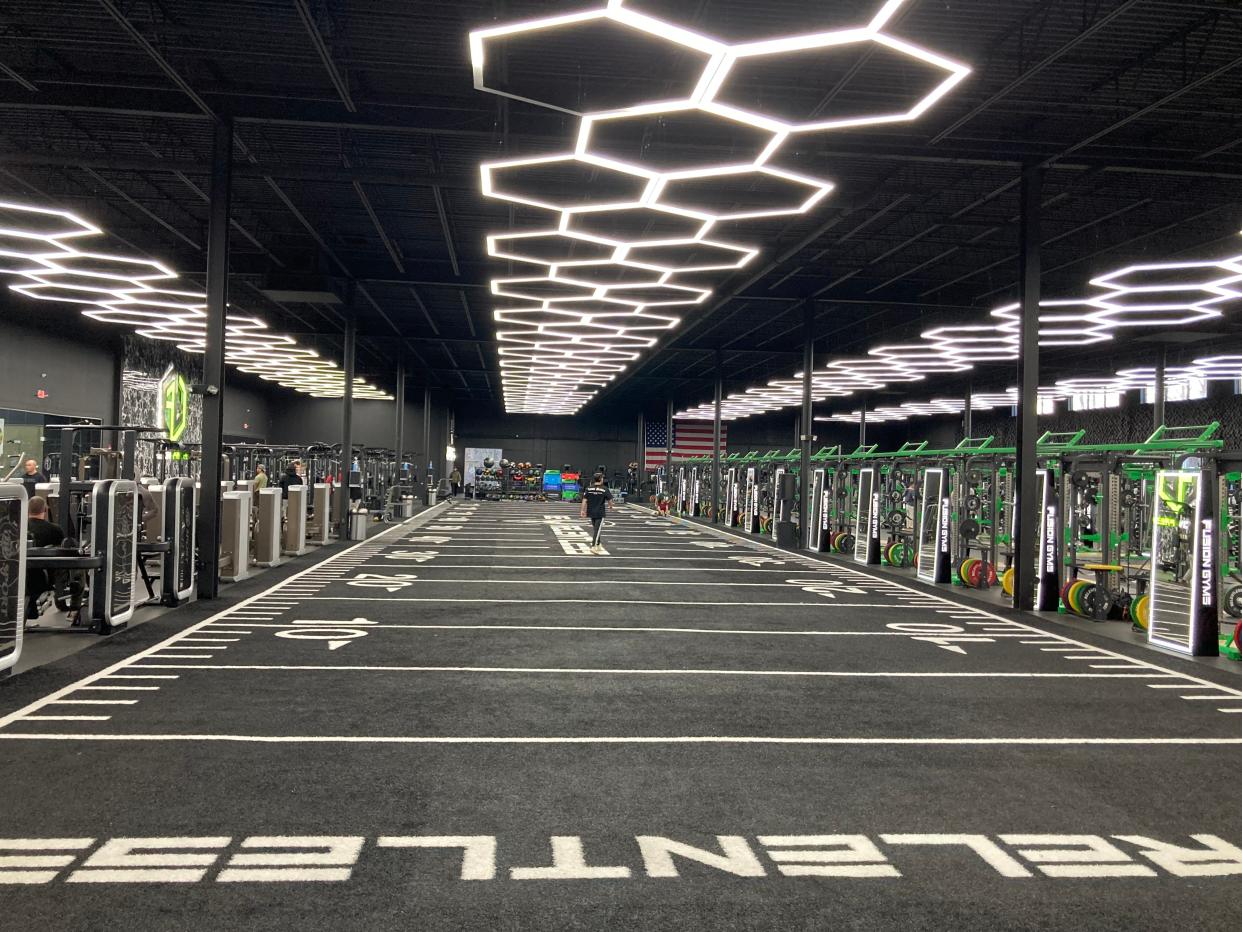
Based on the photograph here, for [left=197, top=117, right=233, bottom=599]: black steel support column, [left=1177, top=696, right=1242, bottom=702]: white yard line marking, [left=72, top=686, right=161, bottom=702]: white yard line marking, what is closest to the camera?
[left=72, top=686, right=161, bottom=702]: white yard line marking

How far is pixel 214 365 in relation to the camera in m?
11.6

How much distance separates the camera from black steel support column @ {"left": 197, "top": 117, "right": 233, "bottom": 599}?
11.2 meters

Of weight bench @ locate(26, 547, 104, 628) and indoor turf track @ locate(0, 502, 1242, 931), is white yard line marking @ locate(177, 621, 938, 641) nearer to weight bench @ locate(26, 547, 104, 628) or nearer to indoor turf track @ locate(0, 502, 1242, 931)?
indoor turf track @ locate(0, 502, 1242, 931)

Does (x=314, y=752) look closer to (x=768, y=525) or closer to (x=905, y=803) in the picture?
(x=905, y=803)

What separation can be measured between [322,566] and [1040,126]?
12.0 meters

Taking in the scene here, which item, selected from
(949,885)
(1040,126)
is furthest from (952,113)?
(949,885)

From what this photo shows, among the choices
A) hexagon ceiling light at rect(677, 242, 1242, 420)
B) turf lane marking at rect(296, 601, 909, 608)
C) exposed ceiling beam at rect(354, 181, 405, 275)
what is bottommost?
turf lane marking at rect(296, 601, 909, 608)

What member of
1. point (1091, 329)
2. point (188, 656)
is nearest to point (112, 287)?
point (188, 656)

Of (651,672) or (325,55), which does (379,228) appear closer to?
(325,55)

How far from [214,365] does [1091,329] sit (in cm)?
1816

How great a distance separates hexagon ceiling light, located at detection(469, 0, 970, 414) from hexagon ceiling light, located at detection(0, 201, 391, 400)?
6574mm

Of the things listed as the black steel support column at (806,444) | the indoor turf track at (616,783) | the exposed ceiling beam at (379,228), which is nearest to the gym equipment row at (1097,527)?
the black steel support column at (806,444)

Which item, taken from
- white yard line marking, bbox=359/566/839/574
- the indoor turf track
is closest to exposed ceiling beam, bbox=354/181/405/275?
white yard line marking, bbox=359/566/839/574

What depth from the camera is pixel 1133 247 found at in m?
16.9
